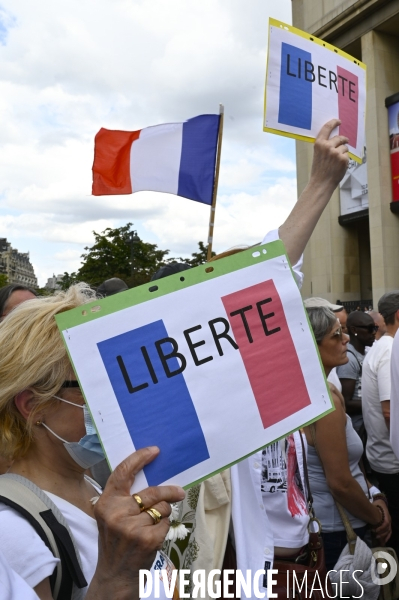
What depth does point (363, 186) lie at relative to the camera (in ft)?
81.8

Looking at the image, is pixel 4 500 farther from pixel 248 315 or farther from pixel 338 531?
pixel 338 531

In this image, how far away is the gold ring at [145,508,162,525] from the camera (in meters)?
1.24

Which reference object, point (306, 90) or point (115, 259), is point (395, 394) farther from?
point (115, 259)

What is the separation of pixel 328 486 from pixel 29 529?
2100 millimetres

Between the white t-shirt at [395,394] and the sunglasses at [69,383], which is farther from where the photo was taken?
the white t-shirt at [395,394]

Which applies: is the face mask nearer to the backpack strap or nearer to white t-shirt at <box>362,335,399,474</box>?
the backpack strap

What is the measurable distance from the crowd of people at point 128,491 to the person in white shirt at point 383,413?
0.72 meters

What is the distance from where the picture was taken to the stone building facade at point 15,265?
10156cm

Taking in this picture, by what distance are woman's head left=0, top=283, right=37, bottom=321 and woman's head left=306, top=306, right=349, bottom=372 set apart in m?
1.95

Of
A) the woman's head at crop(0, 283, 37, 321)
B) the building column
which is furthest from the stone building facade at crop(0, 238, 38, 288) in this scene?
the woman's head at crop(0, 283, 37, 321)

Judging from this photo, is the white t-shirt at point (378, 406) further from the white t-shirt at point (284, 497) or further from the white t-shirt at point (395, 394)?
the white t-shirt at point (284, 497)

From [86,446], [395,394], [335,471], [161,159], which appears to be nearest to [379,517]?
[335,471]

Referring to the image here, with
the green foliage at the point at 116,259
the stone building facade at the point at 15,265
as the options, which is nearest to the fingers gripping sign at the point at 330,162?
the green foliage at the point at 116,259

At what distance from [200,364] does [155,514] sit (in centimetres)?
39
